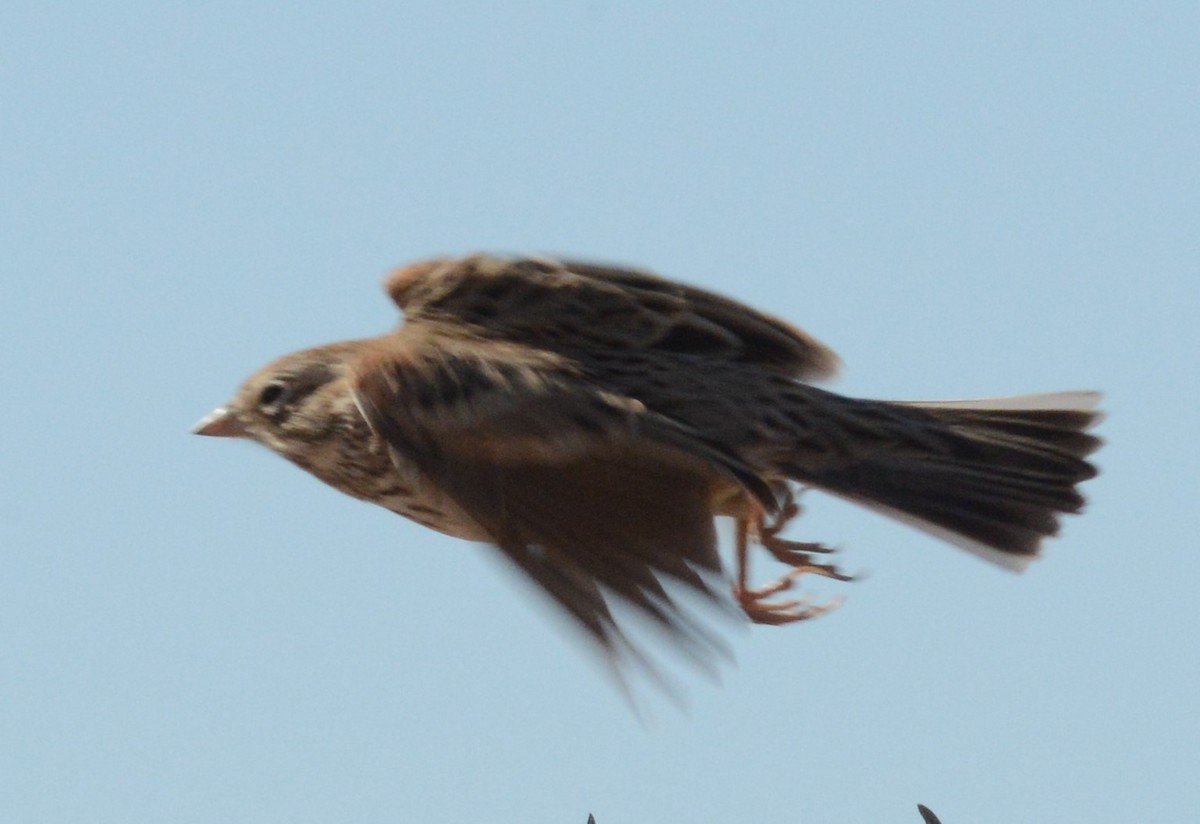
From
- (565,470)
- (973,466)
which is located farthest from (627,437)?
(973,466)

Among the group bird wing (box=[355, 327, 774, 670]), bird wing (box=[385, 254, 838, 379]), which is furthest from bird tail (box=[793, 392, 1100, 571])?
bird wing (box=[355, 327, 774, 670])

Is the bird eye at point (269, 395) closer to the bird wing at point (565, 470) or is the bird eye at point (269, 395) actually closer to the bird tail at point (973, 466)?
the bird wing at point (565, 470)

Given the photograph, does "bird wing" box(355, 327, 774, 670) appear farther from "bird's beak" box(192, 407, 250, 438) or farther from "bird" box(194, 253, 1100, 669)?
"bird's beak" box(192, 407, 250, 438)

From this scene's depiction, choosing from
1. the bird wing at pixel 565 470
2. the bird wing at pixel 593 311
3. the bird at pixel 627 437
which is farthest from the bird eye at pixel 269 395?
the bird wing at pixel 565 470

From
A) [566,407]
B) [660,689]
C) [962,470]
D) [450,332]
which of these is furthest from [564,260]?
[660,689]

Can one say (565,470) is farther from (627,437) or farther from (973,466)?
(973,466)

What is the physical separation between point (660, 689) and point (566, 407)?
972mm

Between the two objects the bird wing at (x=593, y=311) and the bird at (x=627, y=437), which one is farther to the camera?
the bird wing at (x=593, y=311)

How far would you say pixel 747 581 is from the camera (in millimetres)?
7094

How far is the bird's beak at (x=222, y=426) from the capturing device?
285 inches

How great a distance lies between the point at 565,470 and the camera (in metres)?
6.04

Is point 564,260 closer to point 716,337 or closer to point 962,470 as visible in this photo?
point 716,337

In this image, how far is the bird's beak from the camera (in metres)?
7.25

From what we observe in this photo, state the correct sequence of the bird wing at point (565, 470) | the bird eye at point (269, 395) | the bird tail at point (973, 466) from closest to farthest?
the bird wing at point (565, 470) < the bird tail at point (973, 466) < the bird eye at point (269, 395)
